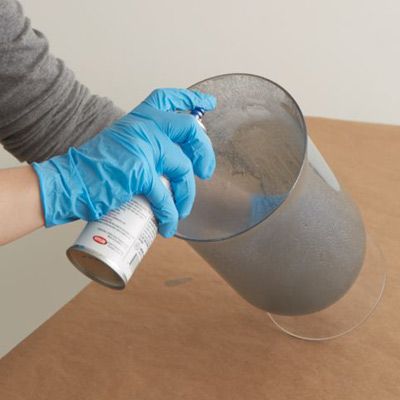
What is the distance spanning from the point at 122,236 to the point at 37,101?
0.43 metres

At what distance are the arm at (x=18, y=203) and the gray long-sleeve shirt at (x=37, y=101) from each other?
0.25m

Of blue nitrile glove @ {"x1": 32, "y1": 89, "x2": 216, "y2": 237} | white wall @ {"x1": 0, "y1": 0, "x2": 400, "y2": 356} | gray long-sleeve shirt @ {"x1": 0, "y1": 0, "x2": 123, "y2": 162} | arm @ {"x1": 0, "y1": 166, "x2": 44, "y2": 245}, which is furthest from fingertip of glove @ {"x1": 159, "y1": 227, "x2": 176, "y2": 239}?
white wall @ {"x1": 0, "y1": 0, "x2": 400, "y2": 356}

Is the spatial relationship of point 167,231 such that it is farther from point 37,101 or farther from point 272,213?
point 37,101

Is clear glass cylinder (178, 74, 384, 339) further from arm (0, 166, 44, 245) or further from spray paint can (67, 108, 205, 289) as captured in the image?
arm (0, 166, 44, 245)

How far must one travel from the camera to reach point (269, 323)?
836 mm

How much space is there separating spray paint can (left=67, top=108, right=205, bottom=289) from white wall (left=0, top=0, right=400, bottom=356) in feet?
2.83

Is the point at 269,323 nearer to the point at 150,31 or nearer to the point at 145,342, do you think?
the point at 145,342

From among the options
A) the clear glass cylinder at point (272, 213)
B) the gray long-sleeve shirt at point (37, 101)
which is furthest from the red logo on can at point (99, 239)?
the gray long-sleeve shirt at point (37, 101)

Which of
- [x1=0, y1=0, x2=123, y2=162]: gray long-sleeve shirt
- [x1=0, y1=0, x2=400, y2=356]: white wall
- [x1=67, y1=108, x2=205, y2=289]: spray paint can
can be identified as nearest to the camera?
[x1=67, y1=108, x2=205, y2=289]: spray paint can

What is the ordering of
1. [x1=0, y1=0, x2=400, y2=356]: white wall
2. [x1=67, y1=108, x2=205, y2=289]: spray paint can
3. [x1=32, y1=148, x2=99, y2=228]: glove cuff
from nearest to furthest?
1. [x1=67, y1=108, x2=205, y2=289]: spray paint can
2. [x1=32, y1=148, x2=99, y2=228]: glove cuff
3. [x1=0, y1=0, x2=400, y2=356]: white wall

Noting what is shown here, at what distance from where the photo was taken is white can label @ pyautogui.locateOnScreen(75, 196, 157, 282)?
0.56m

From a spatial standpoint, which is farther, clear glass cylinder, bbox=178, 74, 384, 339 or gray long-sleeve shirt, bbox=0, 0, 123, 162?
gray long-sleeve shirt, bbox=0, 0, 123, 162

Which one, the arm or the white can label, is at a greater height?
the white can label

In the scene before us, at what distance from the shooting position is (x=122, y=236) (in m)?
0.57
